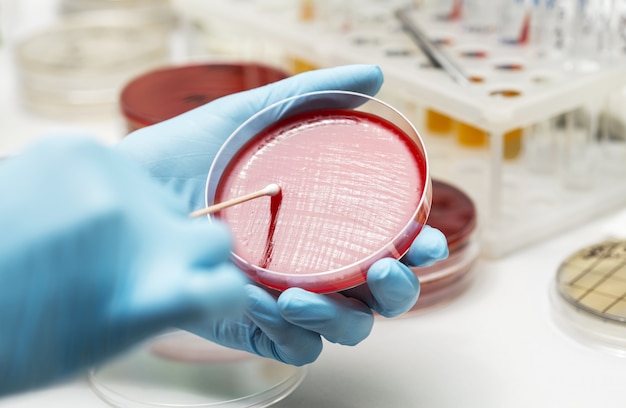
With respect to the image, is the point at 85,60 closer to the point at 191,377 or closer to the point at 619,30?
the point at 191,377

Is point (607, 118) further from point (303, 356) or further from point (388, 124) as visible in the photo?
point (303, 356)

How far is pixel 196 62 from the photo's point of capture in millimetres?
1865

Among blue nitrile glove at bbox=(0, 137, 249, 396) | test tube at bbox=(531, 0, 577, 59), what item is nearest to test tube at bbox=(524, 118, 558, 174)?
test tube at bbox=(531, 0, 577, 59)

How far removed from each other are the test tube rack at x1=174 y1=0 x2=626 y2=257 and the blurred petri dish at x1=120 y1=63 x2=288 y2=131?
0.11 metres

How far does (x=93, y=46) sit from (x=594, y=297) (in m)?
1.41

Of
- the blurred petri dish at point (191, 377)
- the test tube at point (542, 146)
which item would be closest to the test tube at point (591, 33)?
the test tube at point (542, 146)

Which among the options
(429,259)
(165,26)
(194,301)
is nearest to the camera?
(194,301)

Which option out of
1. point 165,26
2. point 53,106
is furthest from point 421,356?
point 165,26

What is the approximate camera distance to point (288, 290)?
1.05 m

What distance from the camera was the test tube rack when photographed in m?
1.53

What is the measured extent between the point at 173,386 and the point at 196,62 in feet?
2.76

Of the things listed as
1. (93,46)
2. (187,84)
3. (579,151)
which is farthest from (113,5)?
(579,151)

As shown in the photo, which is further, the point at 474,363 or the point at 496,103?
the point at 496,103

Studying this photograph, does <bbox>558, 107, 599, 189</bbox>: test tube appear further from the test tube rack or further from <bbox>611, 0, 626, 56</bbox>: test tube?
<bbox>611, 0, 626, 56</bbox>: test tube
